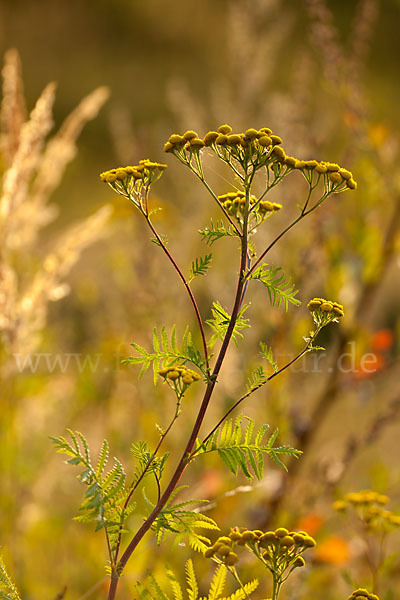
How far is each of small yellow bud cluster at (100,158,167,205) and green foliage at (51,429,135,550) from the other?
131 mm

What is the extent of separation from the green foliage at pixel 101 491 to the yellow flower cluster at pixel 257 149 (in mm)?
158

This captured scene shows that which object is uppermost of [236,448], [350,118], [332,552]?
[350,118]

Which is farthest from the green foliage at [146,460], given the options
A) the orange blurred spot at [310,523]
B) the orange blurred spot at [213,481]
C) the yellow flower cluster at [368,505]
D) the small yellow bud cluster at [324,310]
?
the orange blurred spot at [213,481]

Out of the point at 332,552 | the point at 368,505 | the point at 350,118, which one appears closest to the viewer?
the point at 368,505

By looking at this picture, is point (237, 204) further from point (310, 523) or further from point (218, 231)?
point (310, 523)

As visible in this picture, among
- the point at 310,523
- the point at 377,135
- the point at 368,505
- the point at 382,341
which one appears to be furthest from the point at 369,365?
the point at 368,505

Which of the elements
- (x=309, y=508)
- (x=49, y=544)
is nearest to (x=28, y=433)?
(x=49, y=544)

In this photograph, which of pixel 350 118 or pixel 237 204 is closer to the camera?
pixel 237 204

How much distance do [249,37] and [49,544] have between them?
1.15m

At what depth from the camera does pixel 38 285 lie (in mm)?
695

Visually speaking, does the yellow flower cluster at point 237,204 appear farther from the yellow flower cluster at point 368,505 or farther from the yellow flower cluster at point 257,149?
the yellow flower cluster at point 368,505

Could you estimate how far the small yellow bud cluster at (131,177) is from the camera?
31cm

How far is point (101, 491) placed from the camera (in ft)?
0.97

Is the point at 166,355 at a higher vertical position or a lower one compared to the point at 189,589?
higher
